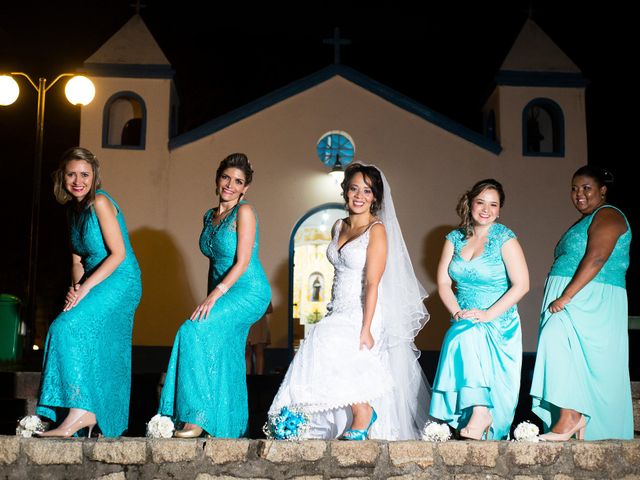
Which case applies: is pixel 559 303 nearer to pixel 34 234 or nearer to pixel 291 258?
pixel 34 234

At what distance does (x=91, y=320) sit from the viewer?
16.4 ft

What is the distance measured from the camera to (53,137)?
18.0 m

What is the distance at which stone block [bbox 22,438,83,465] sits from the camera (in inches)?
176

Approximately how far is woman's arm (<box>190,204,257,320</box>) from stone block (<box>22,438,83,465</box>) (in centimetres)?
106

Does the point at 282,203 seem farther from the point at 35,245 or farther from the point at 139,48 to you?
the point at 35,245

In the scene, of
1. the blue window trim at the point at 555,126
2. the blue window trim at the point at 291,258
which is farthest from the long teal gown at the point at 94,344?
the blue window trim at the point at 555,126

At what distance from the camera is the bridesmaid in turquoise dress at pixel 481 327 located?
16.7 feet

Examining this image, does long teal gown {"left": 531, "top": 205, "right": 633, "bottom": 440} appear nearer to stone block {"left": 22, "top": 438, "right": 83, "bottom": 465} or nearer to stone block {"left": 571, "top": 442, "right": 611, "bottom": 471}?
stone block {"left": 571, "top": 442, "right": 611, "bottom": 471}

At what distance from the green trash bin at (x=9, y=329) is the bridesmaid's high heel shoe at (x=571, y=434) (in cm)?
692

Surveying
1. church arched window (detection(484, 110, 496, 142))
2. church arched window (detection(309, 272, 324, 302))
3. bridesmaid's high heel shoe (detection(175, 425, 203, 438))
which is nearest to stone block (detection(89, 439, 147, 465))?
bridesmaid's high heel shoe (detection(175, 425, 203, 438))

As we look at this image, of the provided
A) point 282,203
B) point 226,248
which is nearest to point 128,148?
point 282,203

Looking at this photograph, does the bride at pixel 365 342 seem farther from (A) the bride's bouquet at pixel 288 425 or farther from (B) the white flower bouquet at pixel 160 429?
(B) the white flower bouquet at pixel 160 429

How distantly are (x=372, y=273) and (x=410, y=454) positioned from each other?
1178 mm

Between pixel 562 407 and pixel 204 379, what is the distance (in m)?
2.27
